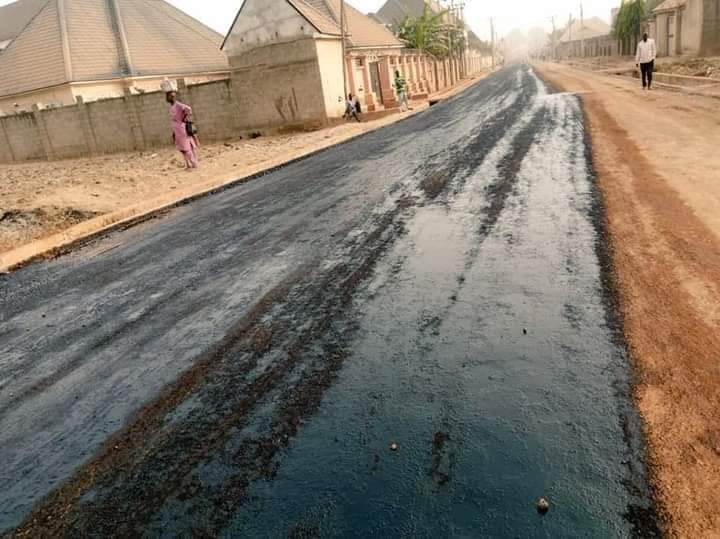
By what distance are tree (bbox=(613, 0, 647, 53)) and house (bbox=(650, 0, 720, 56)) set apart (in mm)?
15718

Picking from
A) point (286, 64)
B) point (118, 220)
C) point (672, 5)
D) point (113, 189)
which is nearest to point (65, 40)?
point (286, 64)

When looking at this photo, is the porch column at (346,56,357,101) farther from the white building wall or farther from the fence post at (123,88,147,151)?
the fence post at (123,88,147,151)

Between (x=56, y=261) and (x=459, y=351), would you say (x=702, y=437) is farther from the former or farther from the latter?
(x=56, y=261)

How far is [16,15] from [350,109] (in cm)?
4239

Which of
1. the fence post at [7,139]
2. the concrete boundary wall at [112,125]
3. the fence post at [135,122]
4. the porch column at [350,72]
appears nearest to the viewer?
the concrete boundary wall at [112,125]

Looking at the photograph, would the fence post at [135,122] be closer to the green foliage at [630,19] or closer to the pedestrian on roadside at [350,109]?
the pedestrian on roadside at [350,109]

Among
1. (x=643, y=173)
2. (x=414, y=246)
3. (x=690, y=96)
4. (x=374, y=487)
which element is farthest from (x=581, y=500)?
(x=690, y=96)

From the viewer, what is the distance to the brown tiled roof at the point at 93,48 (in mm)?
28344

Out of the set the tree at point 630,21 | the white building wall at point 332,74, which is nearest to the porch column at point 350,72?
the white building wall at point 332,74

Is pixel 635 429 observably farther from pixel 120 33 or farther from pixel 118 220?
pixel 120 33

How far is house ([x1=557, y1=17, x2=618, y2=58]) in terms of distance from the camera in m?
79.2

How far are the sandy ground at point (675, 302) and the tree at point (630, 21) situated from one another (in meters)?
59.8

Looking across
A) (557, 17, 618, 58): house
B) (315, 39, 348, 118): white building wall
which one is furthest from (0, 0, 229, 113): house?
(557, 17, 618, 58): house

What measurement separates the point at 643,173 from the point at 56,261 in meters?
8.42
